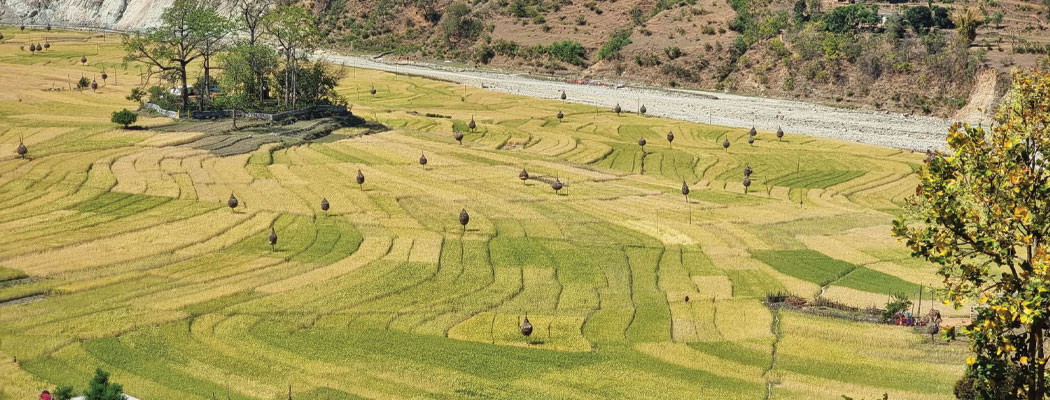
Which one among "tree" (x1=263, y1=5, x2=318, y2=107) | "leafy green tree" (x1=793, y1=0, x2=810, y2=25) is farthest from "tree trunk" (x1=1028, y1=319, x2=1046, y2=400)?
"leafy green tree" (x1=793, y1=0, x2=810, y2=25)

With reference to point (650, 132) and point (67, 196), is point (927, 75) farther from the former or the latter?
point (67, 196)

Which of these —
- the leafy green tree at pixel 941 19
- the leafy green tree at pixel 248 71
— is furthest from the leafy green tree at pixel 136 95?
the leafy green tree at pixel 941 19

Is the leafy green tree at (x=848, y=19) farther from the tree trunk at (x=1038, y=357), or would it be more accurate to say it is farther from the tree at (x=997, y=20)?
the tree trunk at (x=1038, y=357)

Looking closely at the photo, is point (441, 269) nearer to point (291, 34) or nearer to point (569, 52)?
point (291, 34)

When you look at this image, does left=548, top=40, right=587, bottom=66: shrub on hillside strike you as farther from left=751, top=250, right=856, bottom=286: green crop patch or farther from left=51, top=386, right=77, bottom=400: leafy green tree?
left=51, top=386, right=77, bottom=400: leafy green tree

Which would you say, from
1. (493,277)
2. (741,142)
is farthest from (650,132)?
(493,277)

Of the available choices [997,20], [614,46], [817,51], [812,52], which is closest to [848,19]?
[817,51]
